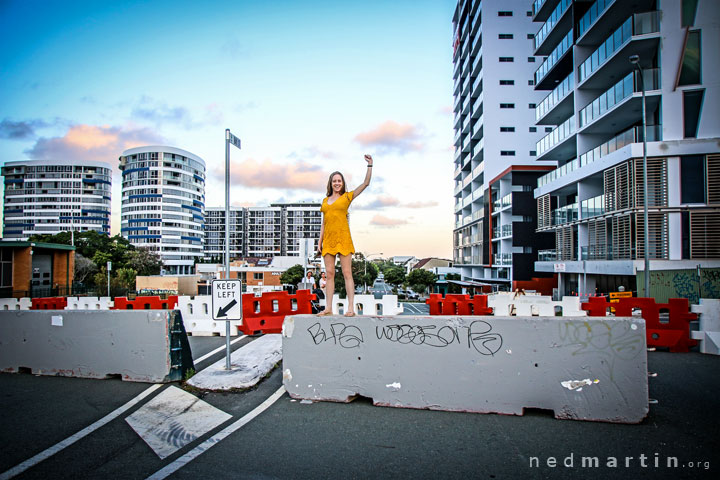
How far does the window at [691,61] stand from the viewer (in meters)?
21.8

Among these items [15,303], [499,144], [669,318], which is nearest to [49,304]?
[15,303]

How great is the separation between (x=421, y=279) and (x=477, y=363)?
6921cm

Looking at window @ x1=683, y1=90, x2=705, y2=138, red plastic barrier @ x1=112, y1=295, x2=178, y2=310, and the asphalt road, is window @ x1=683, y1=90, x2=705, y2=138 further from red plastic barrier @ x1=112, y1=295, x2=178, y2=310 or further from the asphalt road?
red plastic barrier @ x1=112, y1=295, x2=178, y2=310

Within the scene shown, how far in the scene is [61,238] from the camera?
264 feet

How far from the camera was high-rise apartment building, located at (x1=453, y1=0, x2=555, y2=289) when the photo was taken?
46.2 meters

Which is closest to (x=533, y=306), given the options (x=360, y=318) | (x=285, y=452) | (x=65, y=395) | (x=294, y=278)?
(x=360, y=318)

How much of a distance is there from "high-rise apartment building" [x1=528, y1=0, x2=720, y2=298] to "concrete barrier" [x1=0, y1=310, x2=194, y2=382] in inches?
852

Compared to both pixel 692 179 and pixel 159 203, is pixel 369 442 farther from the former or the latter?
pixel 159 203

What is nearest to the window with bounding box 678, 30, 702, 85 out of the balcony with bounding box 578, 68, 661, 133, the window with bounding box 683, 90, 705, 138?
the window with bounding box 683, 90, 705, 138

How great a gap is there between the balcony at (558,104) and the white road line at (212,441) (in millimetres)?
35210

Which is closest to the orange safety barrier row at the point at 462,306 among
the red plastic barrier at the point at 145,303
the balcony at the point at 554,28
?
the red plastic barrier at the point at 145,303

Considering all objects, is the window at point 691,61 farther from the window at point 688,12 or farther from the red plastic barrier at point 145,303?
the red plastic barrier at point 145,303

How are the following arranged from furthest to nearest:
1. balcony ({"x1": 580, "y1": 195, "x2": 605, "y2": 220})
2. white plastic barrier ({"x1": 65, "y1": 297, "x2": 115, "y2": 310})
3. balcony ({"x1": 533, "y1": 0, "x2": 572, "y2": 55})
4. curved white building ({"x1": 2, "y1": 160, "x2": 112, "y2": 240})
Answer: curved white building ({"x1": 2, "y1": 160, "x2": 112, "y2": 240})
balcony ({"x1": 533, "y1": 0, "x2": 572, "y2": 55})
balcony ({"x1": 580, "y1": 195, "x2": 605, "y2": 220})
white plastic barrier ({"x1": 65, "y1": 297, "x2": 115, "y2": 310})

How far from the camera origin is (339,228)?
5.79 m
